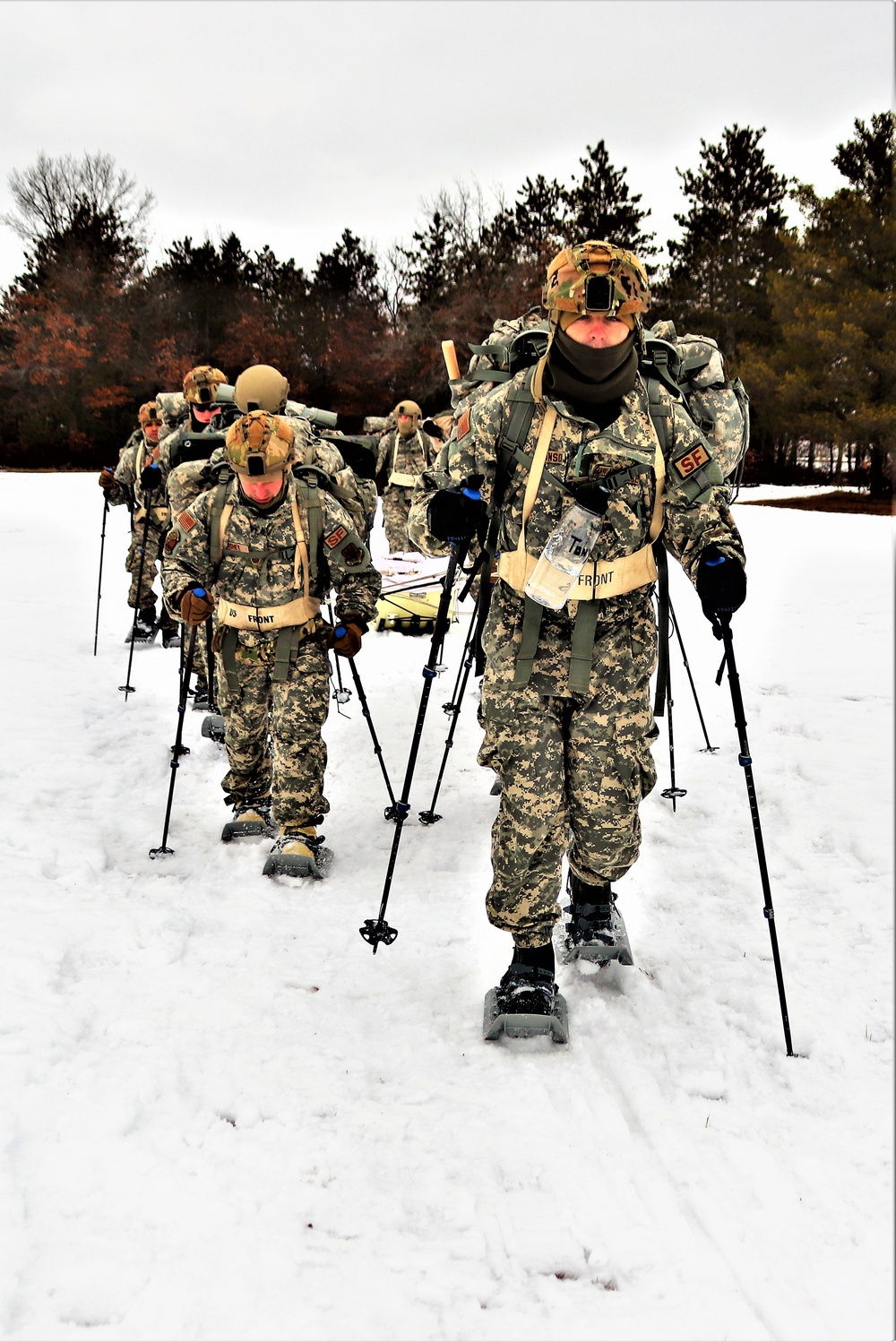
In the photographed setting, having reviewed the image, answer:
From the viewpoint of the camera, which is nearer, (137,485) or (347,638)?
(347,638)

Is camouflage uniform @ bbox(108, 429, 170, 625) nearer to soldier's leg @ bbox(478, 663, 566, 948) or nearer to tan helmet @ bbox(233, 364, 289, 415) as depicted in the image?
tan helmet @ bbox(233, 364, 289, 415)

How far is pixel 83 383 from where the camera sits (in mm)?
34750

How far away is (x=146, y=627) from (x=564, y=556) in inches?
299

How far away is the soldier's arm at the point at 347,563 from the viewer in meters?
4.97

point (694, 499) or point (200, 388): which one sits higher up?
point (200, 388)

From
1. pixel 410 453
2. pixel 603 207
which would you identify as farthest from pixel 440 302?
pixel 410 453

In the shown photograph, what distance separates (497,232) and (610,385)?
116ft

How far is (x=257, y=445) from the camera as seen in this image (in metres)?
4.61

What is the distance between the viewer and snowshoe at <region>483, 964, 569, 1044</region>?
3.40m

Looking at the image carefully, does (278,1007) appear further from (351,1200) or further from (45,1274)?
(45,1274)

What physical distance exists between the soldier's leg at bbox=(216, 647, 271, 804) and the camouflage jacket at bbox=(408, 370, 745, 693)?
6.21ft

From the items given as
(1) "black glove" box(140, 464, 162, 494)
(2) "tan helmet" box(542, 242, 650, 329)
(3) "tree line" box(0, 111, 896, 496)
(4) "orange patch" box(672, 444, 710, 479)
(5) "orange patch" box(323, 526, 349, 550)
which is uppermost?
(3) "tree line" box(0, 111, 896, 496)

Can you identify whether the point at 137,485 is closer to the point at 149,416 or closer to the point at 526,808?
the point at 149,416

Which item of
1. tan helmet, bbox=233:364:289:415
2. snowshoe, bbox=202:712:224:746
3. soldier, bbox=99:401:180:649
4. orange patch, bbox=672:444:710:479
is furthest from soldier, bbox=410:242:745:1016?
soldier, bbox=99:401:180:649
